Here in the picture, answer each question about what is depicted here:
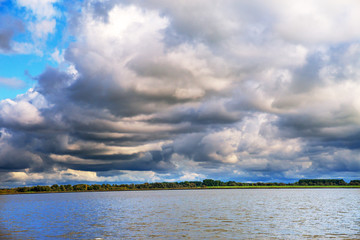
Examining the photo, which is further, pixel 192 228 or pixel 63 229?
pixel 63 229

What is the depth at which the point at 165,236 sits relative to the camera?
5488 cm

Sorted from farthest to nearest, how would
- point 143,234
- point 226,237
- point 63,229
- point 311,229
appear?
point 63,229 < point 311,229 < point 143,234 < point 226,237

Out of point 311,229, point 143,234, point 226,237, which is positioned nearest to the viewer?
point 226,237

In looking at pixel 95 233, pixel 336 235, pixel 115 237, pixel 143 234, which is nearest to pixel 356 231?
pixel 336 235

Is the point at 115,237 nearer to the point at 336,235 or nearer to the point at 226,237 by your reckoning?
the point at 226,237

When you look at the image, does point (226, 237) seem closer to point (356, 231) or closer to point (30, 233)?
point (356, 231)

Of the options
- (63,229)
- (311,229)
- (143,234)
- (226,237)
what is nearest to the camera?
(226,237)

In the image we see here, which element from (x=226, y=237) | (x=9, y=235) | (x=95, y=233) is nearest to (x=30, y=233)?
(x=9, y=235)

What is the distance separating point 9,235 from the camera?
195 ft

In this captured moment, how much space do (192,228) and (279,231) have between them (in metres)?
16.5

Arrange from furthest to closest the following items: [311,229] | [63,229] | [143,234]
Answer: [63,229]
[311,229]
[143,234]

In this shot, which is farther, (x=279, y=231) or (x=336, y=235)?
(x=279, y=231)

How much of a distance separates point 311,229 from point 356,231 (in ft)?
25.3

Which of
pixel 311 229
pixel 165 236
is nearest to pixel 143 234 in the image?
pixel 165 236
